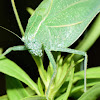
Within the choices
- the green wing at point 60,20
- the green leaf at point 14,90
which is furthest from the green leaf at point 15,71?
the green wing at point 60,20

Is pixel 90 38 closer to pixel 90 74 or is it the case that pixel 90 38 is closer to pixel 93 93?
pixel 90 74

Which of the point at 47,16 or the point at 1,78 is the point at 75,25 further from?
the point at 1,78

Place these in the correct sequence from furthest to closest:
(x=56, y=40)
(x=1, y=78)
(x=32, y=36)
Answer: (x=1, y=78) → (x=56, y=40) → (x=32, y=36)

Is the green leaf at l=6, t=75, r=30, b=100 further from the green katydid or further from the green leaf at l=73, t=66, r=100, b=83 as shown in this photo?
the green leaf at l=73, t=66, r=100, b=83

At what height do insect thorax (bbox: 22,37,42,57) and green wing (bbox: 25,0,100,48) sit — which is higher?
green wing (bbox: 25,0,100,48)

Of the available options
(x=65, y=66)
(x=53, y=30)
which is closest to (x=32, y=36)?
(x=53, y=30)

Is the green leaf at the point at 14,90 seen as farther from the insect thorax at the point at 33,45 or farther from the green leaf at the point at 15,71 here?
the insect thorax at the point at 33,45

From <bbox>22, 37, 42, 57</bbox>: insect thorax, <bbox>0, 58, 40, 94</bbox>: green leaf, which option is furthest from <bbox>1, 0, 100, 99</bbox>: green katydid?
<bbox>0, 58, 40, 94</bbox>: green leaf
